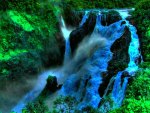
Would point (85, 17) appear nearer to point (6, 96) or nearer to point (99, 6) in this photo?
point (99, 6)

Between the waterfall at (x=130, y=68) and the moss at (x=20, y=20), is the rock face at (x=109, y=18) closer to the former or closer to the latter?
→ the waterfall at (x=130, y=68)

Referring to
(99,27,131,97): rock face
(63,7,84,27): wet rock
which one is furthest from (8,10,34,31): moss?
(99,27,131,97): rock face

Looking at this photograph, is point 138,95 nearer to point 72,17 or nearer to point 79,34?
point 79,34

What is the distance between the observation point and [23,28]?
18531 mm

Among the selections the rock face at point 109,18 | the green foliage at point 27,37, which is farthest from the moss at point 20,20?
the rock face at point 109,18

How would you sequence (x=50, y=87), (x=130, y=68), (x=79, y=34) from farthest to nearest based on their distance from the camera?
(x=79, y=34) → (x=50, y=87) → (x=130, y=68)

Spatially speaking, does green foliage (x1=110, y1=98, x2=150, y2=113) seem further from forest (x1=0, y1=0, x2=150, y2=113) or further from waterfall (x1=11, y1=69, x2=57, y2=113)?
waterfall (x1=11, y1=69, x2=57, y2=113)

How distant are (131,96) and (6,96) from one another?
7432 millimetres

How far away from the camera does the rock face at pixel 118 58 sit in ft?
48.6

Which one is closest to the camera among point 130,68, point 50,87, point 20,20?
point 130,68

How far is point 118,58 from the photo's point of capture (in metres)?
16.0

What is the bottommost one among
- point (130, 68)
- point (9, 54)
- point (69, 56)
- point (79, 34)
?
point (130, 68)

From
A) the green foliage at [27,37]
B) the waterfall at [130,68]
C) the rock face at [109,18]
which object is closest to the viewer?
the waterfall at [130,68]

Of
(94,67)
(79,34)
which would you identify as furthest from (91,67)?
(79,34)
